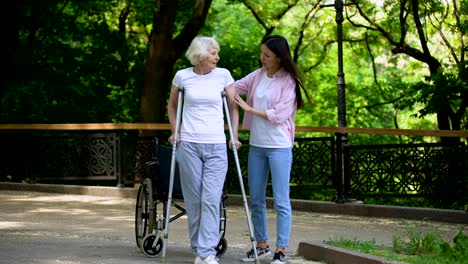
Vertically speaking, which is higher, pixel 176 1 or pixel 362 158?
pixel 176 1

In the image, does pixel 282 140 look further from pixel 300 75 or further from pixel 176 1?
pixel 176 1

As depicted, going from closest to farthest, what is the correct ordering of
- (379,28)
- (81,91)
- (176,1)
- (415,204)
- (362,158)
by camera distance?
(362,158) → (415,204) → (176,1) → (379,28) → (81,91)

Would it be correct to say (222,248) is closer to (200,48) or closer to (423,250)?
(423,250)

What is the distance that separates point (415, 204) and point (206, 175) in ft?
29.8

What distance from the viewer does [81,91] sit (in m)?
26.0

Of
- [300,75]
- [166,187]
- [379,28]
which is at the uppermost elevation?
[379,28]

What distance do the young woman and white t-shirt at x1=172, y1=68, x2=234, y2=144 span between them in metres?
0.29

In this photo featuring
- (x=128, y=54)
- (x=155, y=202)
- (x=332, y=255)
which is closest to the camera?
(x=332, y=255)

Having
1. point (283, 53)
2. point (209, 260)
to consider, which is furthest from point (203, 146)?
point (283, 53)

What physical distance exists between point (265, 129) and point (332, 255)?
1.27 metres

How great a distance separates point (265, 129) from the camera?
923cm

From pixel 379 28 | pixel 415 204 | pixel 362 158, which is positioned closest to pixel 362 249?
pixel 362 158

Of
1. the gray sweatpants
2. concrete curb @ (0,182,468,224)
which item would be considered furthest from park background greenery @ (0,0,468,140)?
the gray sweatpants

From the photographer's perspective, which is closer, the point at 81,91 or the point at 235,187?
the point at 235,187
